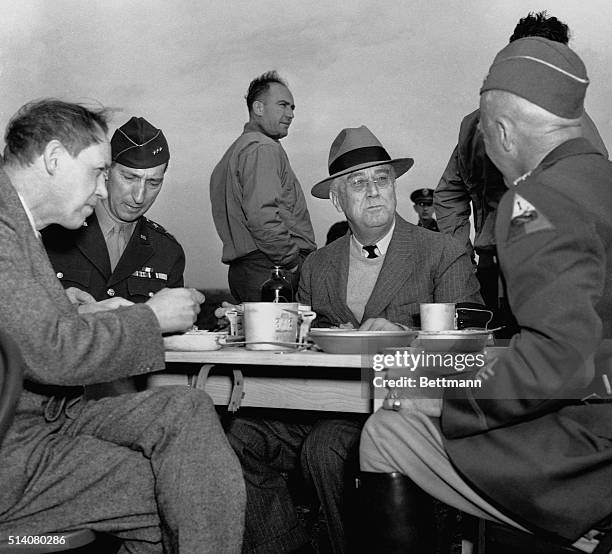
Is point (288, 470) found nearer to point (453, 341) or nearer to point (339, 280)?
point (339, 280)

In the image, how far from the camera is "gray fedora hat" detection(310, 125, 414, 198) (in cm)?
307

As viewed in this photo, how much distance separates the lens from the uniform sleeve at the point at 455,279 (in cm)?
273

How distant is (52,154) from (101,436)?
65 centimetres

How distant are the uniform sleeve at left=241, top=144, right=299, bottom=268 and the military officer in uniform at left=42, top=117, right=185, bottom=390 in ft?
3.23

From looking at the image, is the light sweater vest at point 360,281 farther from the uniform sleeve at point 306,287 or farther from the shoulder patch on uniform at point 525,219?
the shoulder patch on uniform at point 525,219

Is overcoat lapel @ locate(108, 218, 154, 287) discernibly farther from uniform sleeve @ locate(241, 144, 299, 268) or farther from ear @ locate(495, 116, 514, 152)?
ear @ locate(495, 116, 514, 152)

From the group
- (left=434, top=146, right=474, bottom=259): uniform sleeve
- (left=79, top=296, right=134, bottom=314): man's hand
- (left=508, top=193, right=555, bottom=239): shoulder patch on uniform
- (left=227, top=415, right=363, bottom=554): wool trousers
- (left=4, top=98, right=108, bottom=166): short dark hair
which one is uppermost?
(left=4, top=98, right=108, bottom=166): short dark hair

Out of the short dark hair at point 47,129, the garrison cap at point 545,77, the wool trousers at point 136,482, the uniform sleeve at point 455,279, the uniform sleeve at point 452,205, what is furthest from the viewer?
the uniform sleeve at point 452,205

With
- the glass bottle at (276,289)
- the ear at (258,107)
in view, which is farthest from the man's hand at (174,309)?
the ear at (258,107)

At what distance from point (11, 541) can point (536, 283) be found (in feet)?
3.49

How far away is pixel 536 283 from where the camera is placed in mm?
1364

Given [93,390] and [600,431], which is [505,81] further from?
[93,390]

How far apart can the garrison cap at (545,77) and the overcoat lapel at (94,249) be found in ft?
5.74

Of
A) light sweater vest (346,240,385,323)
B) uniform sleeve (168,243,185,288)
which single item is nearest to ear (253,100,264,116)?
uniform sleeve (168,243,185,288)
